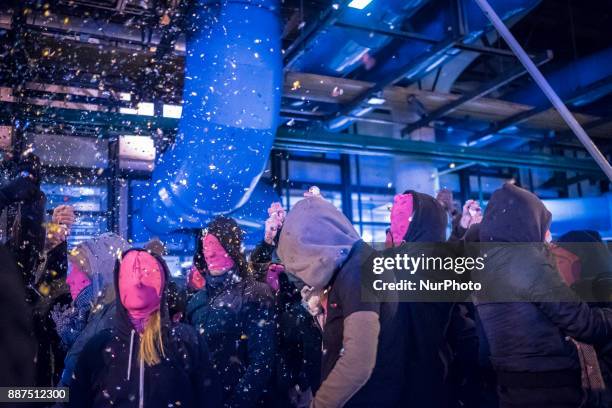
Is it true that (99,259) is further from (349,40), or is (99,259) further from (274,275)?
(349,40)

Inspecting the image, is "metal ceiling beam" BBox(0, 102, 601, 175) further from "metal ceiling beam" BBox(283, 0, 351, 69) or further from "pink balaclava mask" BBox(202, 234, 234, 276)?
"pink balaclava mask" BBox(202, 234, 234, 276)

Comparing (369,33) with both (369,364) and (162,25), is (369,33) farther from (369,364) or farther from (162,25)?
(369,364)

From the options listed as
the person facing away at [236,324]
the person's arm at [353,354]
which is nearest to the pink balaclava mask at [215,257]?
the person facing away at [236,324]

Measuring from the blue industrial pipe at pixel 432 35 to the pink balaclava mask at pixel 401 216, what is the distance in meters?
3.28

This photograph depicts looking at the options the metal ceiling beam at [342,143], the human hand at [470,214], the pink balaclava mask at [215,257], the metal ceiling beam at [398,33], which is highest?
the metal ceiling beam at [398,33]

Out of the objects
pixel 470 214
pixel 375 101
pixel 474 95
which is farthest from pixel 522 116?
pixel 470 214

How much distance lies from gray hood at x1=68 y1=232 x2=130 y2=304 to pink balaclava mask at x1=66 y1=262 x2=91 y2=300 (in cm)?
A: 2

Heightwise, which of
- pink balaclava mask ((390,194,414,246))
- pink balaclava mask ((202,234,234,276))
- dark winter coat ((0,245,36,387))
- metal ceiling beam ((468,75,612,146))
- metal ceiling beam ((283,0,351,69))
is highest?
metal ceiling beam ((283,0,351,69))

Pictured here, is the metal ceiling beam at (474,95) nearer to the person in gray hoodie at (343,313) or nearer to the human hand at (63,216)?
the person in gray hoodie at (343,313)

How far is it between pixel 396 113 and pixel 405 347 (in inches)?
215

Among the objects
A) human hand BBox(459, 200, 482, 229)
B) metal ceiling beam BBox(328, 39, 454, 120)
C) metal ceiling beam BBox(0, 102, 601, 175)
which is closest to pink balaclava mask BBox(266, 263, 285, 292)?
human hand BBox(459, 200, 482, 229)

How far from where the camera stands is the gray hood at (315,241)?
6.97 ft

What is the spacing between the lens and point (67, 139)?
18.2 feet

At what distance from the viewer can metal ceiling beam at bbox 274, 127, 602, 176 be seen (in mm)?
5855
